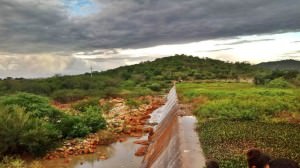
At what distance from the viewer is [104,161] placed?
2139cm

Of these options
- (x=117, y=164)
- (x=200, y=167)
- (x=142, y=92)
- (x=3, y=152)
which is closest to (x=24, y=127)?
(x=3, y=152)

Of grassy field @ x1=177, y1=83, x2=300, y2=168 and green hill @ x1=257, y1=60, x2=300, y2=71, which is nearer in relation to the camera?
grassy field @ x1=177, y1=83, x2=300, y2=168

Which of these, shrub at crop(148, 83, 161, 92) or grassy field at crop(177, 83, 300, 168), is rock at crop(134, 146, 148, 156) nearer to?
grassy field at crop(177, 83, 300, 168)

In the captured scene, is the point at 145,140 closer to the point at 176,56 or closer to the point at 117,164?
the point at 117,164

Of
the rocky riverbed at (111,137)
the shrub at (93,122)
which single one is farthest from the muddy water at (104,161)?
the shrub at (93,122)

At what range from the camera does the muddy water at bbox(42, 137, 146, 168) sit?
20.5 m

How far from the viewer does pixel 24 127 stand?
21.8 meters

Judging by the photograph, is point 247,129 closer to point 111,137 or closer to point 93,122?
point 111,137

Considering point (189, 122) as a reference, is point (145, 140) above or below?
below

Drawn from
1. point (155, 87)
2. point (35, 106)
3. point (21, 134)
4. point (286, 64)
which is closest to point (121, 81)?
point (155, 87)

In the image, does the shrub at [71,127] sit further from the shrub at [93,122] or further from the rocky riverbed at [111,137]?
the shrub at [93,122]

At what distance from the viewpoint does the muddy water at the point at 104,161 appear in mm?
20484

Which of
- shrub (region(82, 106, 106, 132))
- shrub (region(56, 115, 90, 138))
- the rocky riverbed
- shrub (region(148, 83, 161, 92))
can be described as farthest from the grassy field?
shrub (region(148, 83, 161, 92))

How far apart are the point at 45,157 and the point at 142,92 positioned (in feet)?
140
